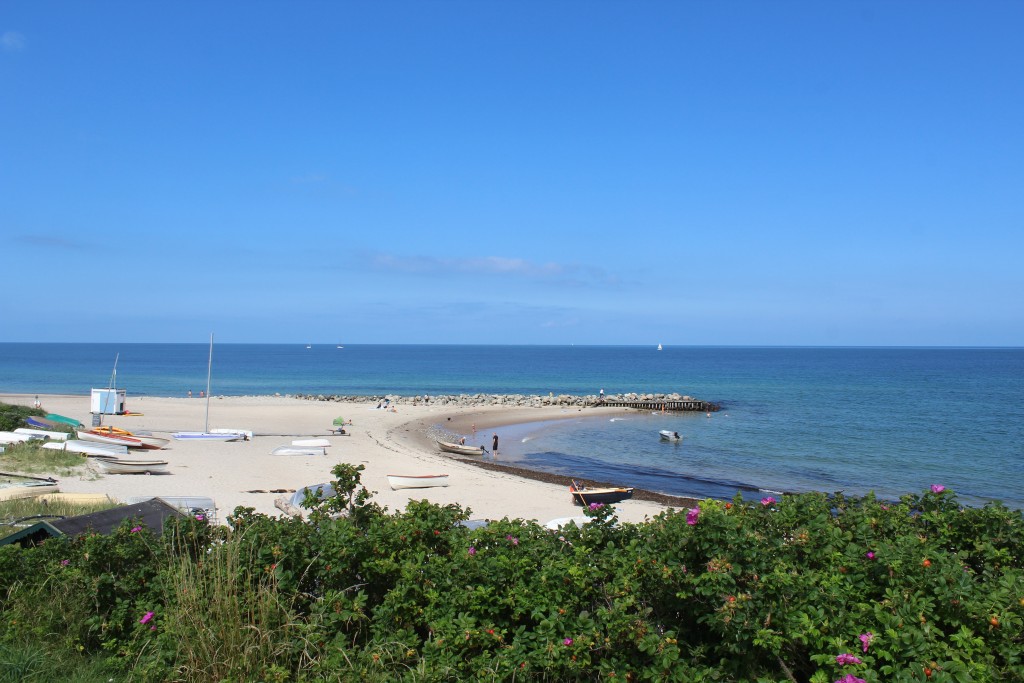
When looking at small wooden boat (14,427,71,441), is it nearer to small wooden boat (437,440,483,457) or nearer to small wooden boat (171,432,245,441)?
small wooden boat (171,432,245,441)

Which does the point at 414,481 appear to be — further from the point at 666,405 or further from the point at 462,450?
the point at 666,405

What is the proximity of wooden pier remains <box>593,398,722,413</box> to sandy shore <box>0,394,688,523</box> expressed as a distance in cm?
1301

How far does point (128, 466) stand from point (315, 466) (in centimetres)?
598

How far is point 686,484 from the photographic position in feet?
84.9

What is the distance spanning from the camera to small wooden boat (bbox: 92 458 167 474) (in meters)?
19.8

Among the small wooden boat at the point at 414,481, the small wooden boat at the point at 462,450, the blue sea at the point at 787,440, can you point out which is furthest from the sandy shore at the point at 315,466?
the blue sea at the point at 787,440

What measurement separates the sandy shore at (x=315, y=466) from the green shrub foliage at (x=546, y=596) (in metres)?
0.77

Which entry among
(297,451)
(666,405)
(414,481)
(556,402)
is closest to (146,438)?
(297,451)

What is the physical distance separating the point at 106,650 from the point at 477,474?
2018cm

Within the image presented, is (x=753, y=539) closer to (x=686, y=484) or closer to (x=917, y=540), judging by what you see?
(x=917, y=540)

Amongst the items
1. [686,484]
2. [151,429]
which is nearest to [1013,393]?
[686,484]

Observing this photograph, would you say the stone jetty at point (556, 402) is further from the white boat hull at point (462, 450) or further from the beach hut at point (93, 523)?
the beach hut at point (93, 523)

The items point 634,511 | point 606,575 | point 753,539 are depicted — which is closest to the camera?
point 753,539

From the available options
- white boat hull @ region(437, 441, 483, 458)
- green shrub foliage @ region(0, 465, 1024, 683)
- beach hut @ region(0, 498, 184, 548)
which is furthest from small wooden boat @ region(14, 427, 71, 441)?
green shrub foliage @ region(0, 465, 1024, 683)
